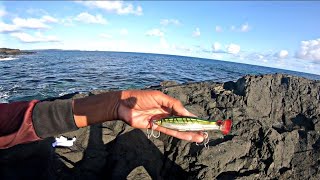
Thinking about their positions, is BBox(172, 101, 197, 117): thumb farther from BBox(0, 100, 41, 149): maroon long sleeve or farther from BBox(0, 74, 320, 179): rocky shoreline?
BBox(0, 74, 320, 179): rocky shoreline

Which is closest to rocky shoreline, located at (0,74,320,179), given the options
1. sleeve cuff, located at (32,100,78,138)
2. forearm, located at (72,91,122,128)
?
forearm, located at (72,91,122,128)

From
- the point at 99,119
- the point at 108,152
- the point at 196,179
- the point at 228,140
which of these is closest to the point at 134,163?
the point at 108,152

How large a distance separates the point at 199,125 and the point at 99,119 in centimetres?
226

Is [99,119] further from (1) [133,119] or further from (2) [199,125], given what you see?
(2) [199,125]

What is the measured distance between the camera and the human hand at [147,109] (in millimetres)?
2779

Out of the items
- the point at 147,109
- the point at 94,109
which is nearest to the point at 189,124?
the point at 147,109

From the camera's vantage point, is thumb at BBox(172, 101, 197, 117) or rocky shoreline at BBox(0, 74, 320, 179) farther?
rocky shoreline at BBox(0, 74, 320, 179)

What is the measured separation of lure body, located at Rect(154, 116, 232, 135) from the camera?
12.7ft

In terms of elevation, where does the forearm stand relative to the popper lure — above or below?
above

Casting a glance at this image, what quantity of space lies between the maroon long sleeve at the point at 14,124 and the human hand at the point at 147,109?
0.77 meters

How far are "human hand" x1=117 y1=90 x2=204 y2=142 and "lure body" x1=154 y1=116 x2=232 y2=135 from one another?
0.27ft

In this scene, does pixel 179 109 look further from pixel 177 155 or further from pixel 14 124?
pixel 177 155

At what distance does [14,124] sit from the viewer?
226 centimetres

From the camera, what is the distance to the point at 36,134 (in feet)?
7.66
